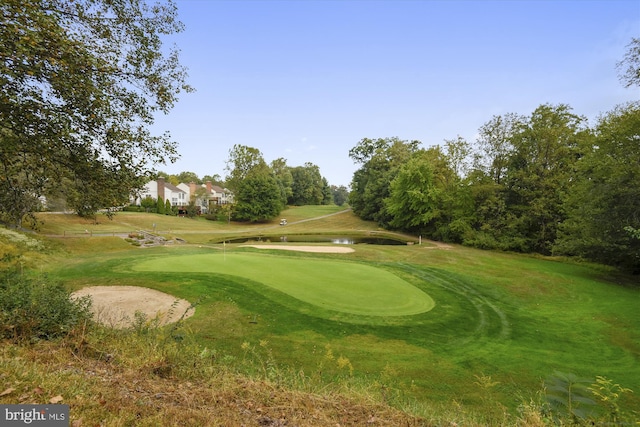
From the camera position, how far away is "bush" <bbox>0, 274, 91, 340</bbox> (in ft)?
15.9

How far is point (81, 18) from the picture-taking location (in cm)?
543

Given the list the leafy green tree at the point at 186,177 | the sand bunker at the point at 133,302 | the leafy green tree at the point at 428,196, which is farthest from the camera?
the leafy green tree at the point at 186,177

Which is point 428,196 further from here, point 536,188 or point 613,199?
point 613,199

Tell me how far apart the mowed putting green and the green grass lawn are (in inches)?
2.0

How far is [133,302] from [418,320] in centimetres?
938

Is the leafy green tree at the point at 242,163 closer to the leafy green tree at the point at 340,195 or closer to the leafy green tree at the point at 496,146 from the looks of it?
the leafy green tree at the point at 496,146

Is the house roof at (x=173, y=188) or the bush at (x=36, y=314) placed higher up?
the house roof at (x=173, y=188)

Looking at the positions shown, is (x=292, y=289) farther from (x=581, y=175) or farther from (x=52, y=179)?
(x=581, y=175)

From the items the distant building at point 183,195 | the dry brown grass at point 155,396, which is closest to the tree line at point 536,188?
the dry brown grass at point 155,396

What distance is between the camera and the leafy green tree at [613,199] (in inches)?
648

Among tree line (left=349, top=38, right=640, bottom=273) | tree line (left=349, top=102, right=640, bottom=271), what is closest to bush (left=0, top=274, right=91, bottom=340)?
tree line (left=349, top=38, right=640, bottom=273)

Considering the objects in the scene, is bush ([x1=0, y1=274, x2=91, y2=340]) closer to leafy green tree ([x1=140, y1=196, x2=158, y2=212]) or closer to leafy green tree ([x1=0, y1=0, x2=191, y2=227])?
leafy green tree ([x1=0, y1=0, x2=191, y2=227])

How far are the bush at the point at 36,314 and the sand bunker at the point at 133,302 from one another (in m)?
3.31

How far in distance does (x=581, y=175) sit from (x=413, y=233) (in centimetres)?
2096
